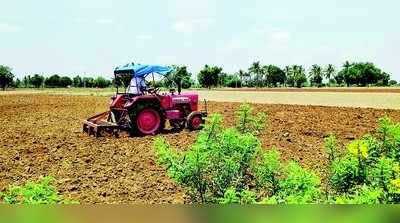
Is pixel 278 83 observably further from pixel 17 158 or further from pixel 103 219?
pixel 103 219

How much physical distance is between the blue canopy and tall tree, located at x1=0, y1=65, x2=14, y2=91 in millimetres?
98920

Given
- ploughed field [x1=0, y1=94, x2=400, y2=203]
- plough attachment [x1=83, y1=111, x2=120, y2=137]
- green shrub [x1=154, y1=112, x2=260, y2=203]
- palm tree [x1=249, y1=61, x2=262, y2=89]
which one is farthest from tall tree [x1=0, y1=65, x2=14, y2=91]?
green shrub [x1=154, y1=112, x2=260, y2=203]

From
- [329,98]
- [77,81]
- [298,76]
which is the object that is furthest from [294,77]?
[329,98]

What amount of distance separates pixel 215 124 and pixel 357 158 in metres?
2.80

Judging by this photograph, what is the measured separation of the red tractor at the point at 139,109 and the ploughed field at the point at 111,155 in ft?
1.34

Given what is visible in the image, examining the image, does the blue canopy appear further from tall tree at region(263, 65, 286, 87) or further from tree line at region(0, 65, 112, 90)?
tall tree at region(263, 65, 286, 87)

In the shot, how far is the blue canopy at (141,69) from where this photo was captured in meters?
14.9

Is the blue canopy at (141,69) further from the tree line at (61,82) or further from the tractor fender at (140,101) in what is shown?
the tree line at (61,82)

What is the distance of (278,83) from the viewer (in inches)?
5389

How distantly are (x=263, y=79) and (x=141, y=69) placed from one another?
12561cm

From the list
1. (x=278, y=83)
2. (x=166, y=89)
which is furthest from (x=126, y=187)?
(x=278, y=83)

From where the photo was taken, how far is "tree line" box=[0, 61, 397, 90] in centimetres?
11036

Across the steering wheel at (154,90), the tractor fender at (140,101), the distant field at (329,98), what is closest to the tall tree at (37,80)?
the distant field at (329,98)

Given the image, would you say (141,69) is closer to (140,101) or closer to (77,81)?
(140,101)
